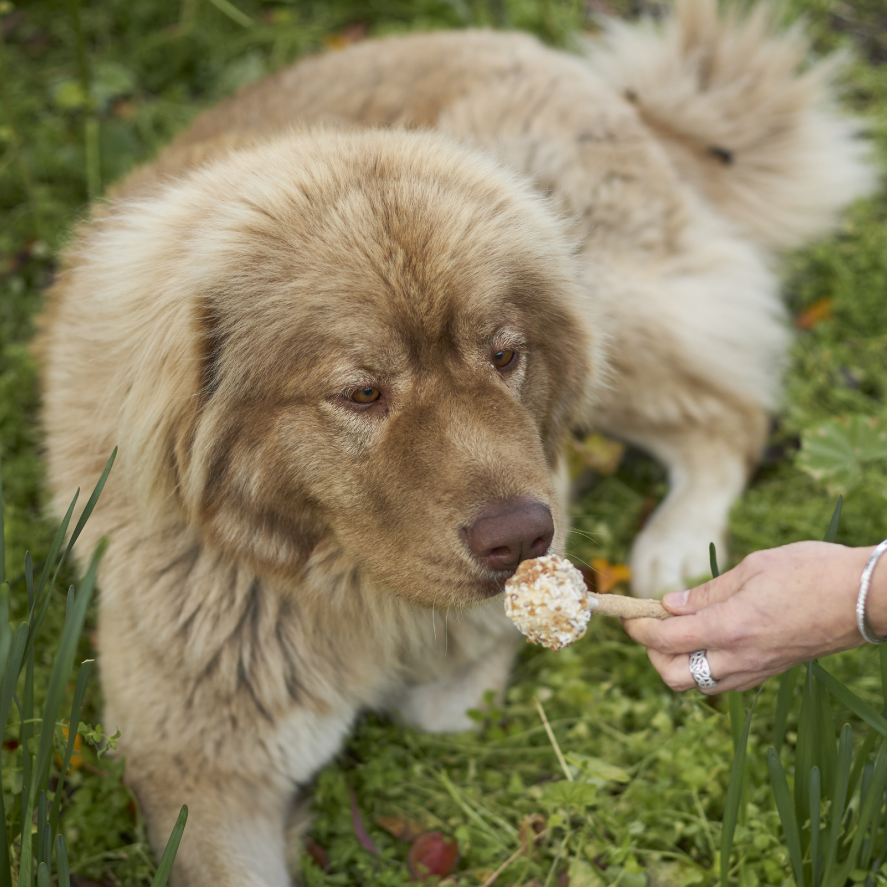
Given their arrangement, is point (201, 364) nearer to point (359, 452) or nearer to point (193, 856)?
point (359, 452)

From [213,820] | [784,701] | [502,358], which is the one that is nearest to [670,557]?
[784,701]

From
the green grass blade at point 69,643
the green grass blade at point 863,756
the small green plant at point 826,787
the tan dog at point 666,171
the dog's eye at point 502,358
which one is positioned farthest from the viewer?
the tan dog at point 666,171

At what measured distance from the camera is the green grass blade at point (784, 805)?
166cm

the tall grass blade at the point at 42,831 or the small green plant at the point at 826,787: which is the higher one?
the small green plant at the point at 826,787

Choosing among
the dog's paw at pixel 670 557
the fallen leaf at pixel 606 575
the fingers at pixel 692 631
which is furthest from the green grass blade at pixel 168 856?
the dog's paw at pixel 670 557

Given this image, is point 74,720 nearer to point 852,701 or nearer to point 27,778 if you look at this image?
point 27,778

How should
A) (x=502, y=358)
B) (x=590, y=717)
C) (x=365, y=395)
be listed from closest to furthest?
(x=365, y=395)
(x=502, y=358)
(x=590, y=717)

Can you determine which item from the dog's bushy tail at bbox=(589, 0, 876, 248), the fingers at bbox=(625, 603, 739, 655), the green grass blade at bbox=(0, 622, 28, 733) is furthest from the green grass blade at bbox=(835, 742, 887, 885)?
the dog's bushy tail at bbox=(589, 0, 876, 248)

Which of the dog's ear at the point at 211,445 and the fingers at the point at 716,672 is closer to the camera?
the fingers at the point at 716,672

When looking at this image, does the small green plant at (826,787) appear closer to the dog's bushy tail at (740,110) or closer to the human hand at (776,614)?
the human hand at (776,614)

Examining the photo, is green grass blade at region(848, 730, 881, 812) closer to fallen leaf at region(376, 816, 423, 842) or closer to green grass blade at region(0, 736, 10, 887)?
fallen leaf at region(376, 816, 423, 842)

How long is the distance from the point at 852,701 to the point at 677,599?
38 centimetres

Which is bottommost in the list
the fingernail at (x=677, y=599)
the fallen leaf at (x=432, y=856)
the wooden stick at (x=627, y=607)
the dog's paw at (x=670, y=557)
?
the fallen leaf at (x=432, y=856)

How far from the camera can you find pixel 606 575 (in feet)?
10.0
